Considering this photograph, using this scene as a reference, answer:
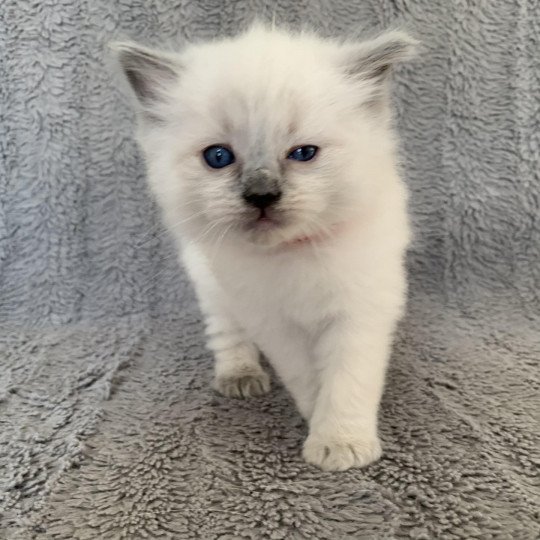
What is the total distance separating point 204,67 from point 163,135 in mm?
147

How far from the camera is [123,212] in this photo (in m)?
1.85

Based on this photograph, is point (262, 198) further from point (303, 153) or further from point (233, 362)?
point (233, 362)

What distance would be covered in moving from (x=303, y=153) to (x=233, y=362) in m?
0.58

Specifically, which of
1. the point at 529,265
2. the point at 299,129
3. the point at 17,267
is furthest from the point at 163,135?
the point at 529,265

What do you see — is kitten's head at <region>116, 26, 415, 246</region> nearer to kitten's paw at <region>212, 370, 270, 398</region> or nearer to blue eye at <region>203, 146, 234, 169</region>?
blue eye at <region>203, 146, 234, 169</region>

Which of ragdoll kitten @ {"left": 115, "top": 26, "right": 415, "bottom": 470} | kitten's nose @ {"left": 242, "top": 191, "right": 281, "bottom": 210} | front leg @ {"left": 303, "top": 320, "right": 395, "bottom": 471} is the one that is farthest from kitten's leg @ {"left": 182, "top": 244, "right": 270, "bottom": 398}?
kitten's nose @ {"left": 242, "top": 191, "right": 281, "bottom": 210}

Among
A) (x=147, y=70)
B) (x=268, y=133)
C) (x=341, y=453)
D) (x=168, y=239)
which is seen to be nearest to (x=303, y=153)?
(x=268, y=133)

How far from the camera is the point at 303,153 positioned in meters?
1.09

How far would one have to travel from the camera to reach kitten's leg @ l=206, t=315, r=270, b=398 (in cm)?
141

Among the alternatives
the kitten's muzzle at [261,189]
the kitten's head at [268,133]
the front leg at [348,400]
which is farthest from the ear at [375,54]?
the front leg at [348,400]

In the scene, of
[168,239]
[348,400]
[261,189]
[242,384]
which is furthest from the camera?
[168,239]

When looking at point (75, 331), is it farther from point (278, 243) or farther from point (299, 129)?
point (299, 129)

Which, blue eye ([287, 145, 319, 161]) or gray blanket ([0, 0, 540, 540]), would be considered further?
gray blanket ([0, 0, 540, 540])

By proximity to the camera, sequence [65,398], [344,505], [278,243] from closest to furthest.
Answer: [344,505] → [278,243] → [65,398]
